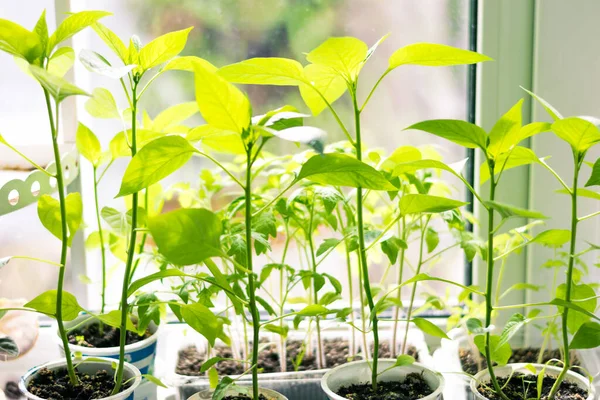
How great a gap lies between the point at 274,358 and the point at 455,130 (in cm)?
55

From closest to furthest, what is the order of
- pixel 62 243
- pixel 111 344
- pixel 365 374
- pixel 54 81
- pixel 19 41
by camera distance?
pixel 54 81 < pixel 19 41 < pixel 62 243 < pixel 365 374 < pixel 111 344

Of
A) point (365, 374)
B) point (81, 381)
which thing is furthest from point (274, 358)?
point (81, 381)

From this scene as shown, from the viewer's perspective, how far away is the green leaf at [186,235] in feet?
2.10

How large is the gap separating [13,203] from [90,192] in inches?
16.2

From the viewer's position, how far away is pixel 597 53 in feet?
3.82

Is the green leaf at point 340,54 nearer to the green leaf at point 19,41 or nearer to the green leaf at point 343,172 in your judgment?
the green leaf at point 343,172

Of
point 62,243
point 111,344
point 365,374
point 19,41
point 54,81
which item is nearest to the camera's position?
point 54,81

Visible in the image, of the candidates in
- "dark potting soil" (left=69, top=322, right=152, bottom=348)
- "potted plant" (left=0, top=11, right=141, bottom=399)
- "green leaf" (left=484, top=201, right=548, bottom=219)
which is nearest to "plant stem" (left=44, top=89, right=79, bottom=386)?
"potted plant" (left=0, top=11, right=141, bottom=399)

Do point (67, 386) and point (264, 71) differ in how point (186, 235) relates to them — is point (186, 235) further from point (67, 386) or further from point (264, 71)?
point (67, 386)

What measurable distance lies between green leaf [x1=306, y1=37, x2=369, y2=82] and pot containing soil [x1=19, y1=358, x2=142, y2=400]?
446 millimetres

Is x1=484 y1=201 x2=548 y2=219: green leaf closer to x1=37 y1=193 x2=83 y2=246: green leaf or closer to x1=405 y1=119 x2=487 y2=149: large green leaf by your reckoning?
x1=405 y1=119 x2=487 y2=149: large green leaf

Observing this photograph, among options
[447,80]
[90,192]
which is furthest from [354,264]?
[90,192]

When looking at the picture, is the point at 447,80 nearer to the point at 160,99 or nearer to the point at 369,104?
the point at 369,104

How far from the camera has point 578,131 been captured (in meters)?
0.75
